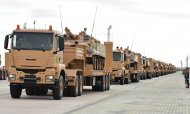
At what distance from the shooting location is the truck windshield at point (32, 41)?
72.2 ft

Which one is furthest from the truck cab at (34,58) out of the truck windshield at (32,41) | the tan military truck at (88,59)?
the tan military truck at (88,59)

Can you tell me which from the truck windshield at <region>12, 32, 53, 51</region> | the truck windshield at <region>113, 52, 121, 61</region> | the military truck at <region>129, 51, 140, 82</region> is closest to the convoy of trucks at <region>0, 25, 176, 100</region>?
the truck windshield at <region>12, 32, 53, 51</region>

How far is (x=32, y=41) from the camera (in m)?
22.1

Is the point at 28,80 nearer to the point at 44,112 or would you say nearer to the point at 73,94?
the point at 73,94

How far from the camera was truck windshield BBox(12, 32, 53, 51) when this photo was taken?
22016 mm

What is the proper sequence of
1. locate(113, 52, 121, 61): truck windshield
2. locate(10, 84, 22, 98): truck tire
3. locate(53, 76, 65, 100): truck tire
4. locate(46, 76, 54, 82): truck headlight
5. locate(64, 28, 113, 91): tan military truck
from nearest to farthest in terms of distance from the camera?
locate(46, 76, 54, 82): truck headlight < locate(53, 76, 65, 100): truck tire < locate(10, 84, 22, 98): truck tire < locate(64, 28, 113, 91): tan military truck < locate(113, 52, 121, 61): truck windshield

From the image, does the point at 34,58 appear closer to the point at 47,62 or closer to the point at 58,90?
the point at 47,62

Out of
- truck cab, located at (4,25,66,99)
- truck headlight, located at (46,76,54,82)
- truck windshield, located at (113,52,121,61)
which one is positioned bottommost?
truck headlight, located at (46,76,54,82)

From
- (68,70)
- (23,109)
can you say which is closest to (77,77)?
(68,70)

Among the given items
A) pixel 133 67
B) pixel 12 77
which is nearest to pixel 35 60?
pixel 12 77

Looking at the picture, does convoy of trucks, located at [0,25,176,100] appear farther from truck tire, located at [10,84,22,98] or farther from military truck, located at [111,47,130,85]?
military truck, located at [111,47,130,85]

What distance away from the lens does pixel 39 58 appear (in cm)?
2194

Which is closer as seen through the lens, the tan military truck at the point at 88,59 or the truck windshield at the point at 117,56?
the tan military truck at the point at 88,59

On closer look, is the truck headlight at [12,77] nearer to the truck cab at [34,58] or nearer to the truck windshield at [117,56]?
the truck cab at [34,58]
